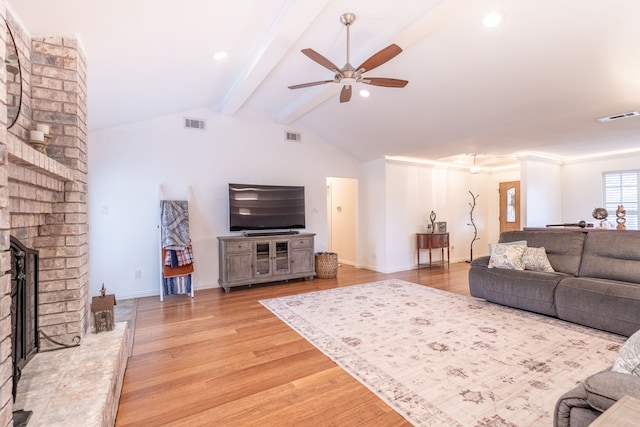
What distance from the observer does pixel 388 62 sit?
3.42 meters

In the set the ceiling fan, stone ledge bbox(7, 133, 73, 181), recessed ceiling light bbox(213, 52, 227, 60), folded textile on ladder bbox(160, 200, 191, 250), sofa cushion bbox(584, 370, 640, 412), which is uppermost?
recessed ceiling light bbox(213, 52, 227, 60)

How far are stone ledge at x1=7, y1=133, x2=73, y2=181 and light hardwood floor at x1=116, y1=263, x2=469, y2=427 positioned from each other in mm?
1520

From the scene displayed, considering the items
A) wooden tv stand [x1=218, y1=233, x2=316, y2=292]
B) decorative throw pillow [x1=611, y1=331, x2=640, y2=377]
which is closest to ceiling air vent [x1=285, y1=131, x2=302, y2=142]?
wooden tv stand [x1=218, y1=233, x2=316, y2=292]

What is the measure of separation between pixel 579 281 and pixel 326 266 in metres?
3.56

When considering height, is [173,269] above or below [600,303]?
above


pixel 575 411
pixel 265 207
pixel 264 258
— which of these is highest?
pixel 265 207

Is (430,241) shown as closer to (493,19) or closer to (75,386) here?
(493,19)

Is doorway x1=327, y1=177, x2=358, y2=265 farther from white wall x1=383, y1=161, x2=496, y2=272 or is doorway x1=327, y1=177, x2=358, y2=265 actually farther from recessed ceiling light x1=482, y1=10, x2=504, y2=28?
recessed ceiling light x1=482, y1=10, x2=504, y2=28

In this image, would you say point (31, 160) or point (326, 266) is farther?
point (326, 266)

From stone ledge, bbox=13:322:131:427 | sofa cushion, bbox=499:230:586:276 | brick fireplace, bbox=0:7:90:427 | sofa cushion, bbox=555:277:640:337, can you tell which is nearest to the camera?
stone ledge, bbox=13:322:131:427

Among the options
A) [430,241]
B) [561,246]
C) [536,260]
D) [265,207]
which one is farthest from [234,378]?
[430,241]

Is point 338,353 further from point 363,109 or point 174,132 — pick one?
point 174,132

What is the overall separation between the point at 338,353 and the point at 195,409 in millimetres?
1179

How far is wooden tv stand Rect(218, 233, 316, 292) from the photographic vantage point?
4.86m
